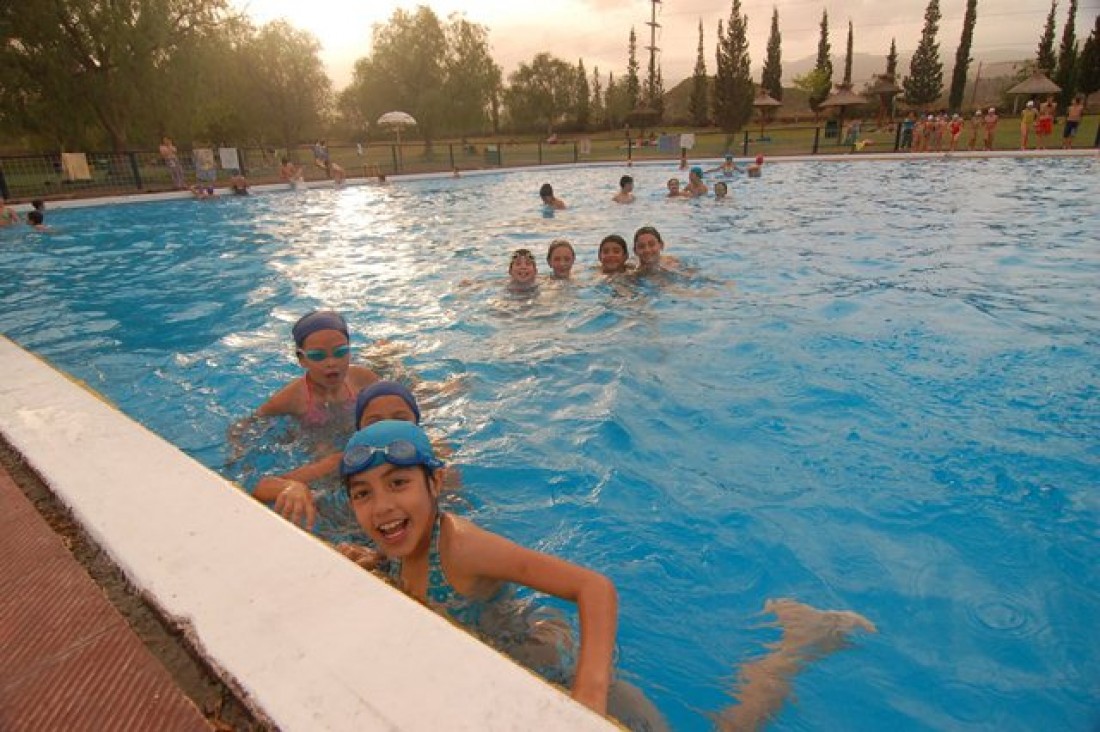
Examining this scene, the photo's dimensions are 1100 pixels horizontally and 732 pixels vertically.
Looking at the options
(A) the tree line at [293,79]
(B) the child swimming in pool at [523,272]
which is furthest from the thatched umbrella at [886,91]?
(B) the child swimming in pool at [523,272]

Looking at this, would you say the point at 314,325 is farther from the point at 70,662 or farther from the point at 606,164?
the point at 606,164

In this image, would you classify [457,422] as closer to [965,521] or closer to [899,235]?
[965,521]

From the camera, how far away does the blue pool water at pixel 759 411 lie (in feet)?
9.25

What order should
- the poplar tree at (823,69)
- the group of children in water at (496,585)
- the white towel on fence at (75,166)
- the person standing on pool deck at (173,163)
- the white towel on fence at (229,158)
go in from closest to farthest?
the group of children in water at (496,585) → the white towel on fence at (75,166) → the person standing on pool deck at (173,163) → the white towel on fence at (229,158) → the poplar tree at (823,69)

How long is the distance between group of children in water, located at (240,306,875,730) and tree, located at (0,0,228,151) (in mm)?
30607

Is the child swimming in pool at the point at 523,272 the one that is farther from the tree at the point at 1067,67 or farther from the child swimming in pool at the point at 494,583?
the tree at the point at 1067,67

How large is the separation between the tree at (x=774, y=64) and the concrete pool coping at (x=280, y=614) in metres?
76.2

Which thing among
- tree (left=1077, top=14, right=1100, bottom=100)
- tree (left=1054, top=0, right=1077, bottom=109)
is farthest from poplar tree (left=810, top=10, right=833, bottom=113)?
tree (left=1077, top=14, right=1100, bottom=100)

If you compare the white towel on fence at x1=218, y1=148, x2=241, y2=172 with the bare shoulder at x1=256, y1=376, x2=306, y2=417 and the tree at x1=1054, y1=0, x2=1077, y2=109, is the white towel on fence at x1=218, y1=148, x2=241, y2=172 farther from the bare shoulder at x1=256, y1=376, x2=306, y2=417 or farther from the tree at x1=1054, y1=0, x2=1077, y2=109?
the tree at x1=1054, y1=0, x2=1077, y2=109

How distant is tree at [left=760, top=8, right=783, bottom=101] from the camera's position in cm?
6912

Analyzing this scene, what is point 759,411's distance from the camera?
505 cm

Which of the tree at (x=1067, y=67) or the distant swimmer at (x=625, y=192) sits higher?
the tree at (x=1067, y=67)

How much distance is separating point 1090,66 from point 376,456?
56024 millimetres

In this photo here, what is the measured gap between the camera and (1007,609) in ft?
9.68
